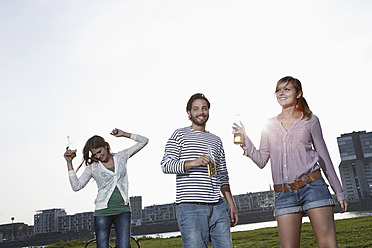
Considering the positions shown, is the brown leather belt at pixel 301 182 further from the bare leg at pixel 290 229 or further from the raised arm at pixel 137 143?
the raised arm at pixel 137 143

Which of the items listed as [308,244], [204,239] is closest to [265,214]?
[308,244]

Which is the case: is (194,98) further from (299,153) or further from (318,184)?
(318,184)

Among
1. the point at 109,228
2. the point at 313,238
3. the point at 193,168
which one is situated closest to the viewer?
the point at 193,168

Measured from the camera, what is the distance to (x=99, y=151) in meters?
5.38

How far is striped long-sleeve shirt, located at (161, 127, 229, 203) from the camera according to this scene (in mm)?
3832

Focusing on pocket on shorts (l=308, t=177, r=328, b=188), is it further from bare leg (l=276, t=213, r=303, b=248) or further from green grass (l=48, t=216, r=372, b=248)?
green grass (l=48, t=216, r=372, b=248)

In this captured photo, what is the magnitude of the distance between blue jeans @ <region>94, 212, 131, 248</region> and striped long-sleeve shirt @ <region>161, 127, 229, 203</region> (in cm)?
174

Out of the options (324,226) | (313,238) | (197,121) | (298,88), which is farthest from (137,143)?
(313,238)

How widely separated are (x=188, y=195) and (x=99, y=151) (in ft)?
6.85

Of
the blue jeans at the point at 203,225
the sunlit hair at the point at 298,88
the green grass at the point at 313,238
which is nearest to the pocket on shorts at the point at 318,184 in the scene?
the sunlit hair at the point at 298,88

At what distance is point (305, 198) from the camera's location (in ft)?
11.1

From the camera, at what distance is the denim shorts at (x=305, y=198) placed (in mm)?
3336

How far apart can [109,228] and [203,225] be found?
2.02 metres

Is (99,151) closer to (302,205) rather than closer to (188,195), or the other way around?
(188,195)
